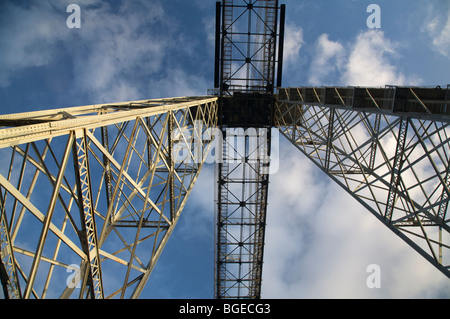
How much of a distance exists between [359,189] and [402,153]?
2859 mm

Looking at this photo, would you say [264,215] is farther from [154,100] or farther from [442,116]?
[442,116]

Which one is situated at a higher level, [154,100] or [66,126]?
[154,100]

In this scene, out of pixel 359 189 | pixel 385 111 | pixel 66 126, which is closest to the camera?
pixel 66 126

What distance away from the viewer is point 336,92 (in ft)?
38.7

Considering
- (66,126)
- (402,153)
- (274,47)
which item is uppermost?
(274,47)

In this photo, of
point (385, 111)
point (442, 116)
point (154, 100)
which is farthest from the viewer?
point (154, 100)

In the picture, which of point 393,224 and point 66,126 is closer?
point 66,126

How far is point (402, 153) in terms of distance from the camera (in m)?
8.30
